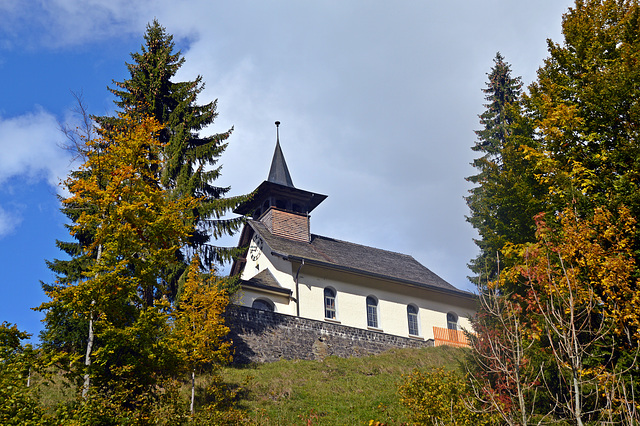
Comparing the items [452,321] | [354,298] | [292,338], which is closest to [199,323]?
[292,338]

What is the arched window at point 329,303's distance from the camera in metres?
29.8

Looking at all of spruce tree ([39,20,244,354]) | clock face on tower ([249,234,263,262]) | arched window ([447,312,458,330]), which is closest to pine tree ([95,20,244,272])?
spruce tree ([39,20,244,354])

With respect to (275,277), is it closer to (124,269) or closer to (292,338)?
(292,338)

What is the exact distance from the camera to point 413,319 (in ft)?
105

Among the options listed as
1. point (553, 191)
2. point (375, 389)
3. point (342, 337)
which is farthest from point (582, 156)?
point (342, 337)

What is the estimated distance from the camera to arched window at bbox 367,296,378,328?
101 feet

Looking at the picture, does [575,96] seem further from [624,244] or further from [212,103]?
[212,103]

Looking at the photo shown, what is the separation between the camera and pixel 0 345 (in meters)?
11.4

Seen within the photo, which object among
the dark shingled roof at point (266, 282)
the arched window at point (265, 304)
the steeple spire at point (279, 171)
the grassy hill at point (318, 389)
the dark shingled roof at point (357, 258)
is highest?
the steeple spire at point (279, 171)

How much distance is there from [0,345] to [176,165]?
12.6 meters

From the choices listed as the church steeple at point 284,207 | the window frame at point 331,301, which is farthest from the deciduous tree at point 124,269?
the church steeple at point 284,207

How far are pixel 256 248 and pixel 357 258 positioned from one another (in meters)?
5.79

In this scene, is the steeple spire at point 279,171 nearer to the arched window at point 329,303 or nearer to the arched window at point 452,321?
the arched window at point 329,303

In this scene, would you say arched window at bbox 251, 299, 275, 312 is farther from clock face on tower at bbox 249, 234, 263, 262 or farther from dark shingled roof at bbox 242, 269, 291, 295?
clock face on tower at bbox 249, 234, 263, 262
